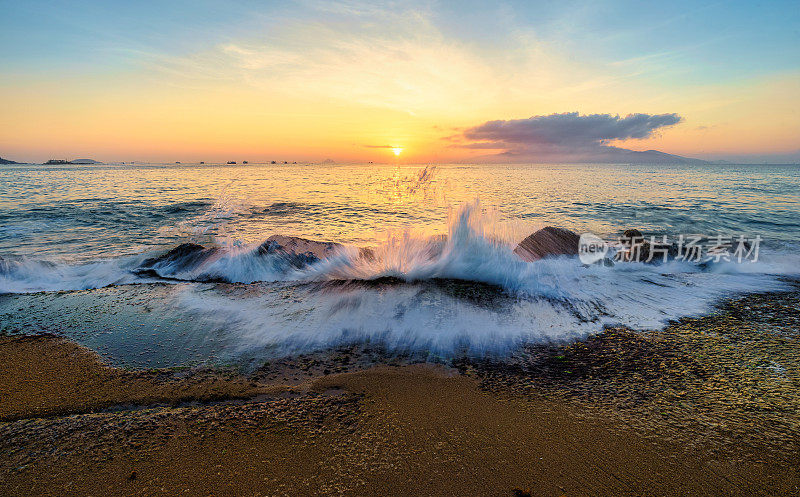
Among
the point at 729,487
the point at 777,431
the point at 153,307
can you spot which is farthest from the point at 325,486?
the point at 153,307

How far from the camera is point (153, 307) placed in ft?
16.3

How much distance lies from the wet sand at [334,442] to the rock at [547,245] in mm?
4418

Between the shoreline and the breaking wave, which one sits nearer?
the shoreline

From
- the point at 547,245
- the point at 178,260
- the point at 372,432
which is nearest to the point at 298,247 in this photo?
the point at 178,260

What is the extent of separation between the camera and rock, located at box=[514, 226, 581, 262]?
23.3 feet

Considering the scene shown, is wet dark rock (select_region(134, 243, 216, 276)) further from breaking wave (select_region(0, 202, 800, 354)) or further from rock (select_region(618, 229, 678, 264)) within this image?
rock (select_region(618, 229, 678, 264))

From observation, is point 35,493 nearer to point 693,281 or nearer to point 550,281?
point 550,281

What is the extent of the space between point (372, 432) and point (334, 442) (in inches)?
10.7

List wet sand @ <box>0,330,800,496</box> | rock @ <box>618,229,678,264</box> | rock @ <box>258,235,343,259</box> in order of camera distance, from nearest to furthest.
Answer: wet sand @ <box>0,330,800,496</box>
rock @ <box>258,235,343,259</box>
rock @ <box>618,229,678,264</box>

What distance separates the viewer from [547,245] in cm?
768

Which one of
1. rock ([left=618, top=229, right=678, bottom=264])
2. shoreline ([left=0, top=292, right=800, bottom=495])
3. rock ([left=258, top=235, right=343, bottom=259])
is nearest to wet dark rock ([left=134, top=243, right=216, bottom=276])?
rock ([left=258, top=235, right=343, bottom=259])

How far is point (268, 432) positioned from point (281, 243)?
566 centimetres

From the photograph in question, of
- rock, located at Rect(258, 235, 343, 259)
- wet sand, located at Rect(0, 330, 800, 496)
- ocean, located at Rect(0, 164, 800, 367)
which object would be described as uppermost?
rock, located at Rect(258, 235, 343, 259)

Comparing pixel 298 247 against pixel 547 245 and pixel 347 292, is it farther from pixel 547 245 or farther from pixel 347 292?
pixel 547 245
